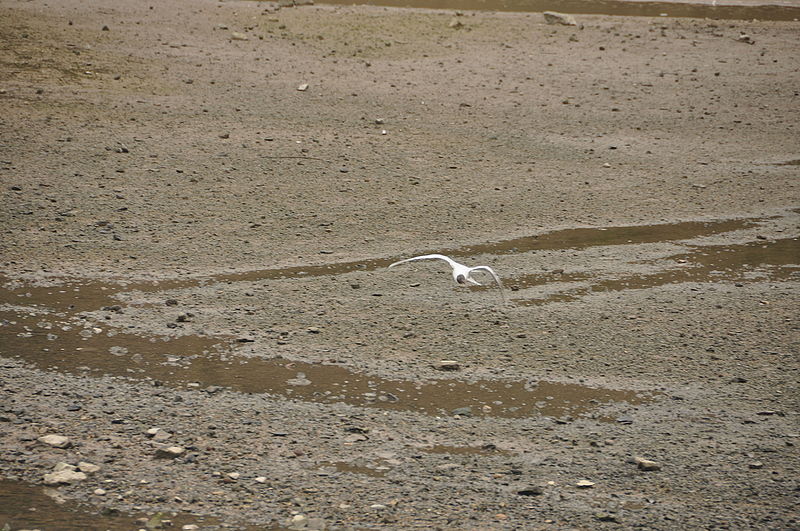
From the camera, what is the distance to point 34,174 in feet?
24.8

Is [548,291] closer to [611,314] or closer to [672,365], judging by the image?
[611,314]

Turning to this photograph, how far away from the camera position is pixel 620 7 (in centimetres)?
1733

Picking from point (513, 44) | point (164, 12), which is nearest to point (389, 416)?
point (513, 44)

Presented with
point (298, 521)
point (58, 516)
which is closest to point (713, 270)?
point (298, 521)

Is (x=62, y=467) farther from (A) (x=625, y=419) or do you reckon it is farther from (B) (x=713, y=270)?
(B) (x=713, y=270)

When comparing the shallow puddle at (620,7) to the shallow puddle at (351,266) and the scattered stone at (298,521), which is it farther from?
the scattered stone at (298,521)

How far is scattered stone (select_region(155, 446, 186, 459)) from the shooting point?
3961mm

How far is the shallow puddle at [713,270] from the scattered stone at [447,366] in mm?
1021

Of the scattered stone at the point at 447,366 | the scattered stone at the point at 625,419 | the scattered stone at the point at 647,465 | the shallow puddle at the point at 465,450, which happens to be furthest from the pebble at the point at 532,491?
the scattered stone at the point at 447,366

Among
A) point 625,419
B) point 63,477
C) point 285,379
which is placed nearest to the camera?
point 63,477

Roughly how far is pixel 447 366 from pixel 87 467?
2001 mm

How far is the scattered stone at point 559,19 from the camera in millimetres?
15102

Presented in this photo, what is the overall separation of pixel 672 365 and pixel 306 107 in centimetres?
615

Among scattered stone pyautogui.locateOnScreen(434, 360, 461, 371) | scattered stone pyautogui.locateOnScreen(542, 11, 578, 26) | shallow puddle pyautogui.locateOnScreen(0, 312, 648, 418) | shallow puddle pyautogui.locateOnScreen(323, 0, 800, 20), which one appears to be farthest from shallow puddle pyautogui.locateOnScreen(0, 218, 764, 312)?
shallow puddle pyautogui.locateOnScreen(323, 0, 800, 20)
